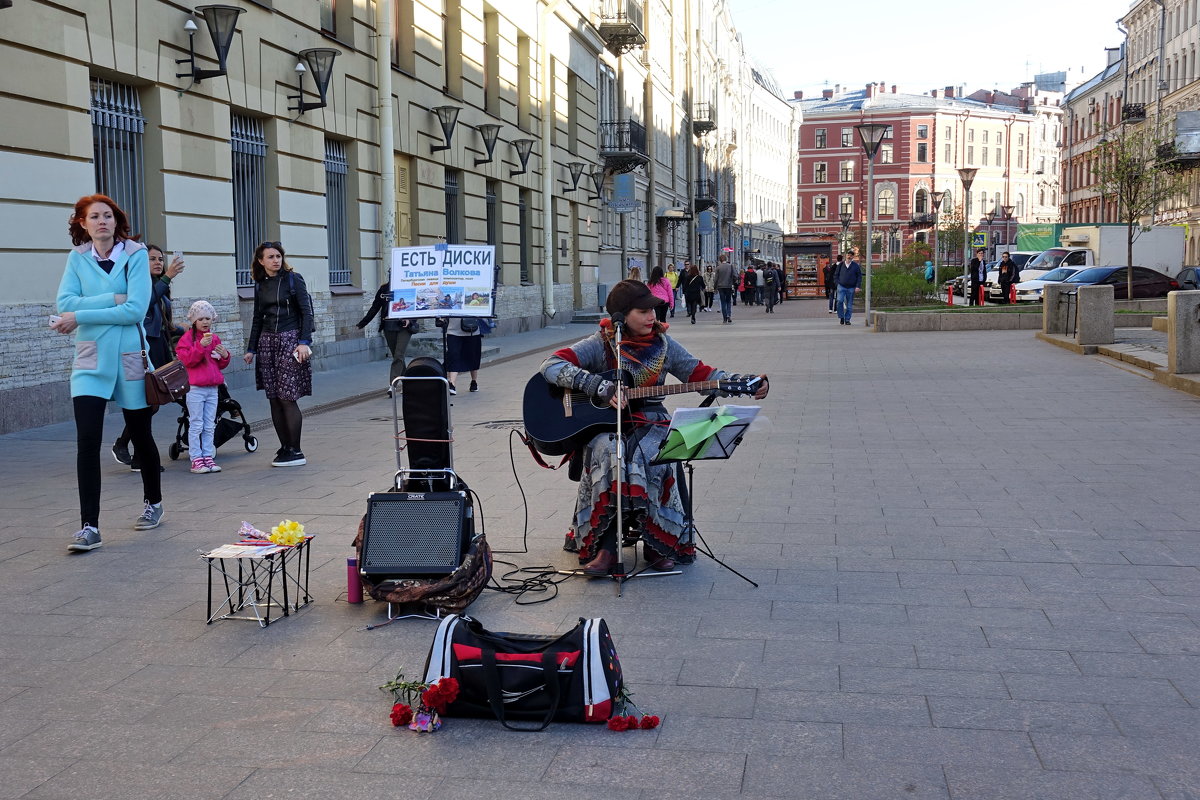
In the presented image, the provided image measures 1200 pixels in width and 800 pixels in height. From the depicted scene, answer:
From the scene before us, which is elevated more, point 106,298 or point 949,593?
point 106,298

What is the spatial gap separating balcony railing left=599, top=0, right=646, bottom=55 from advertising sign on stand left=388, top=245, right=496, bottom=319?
28853 millimetres

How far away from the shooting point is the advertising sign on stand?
9.02 m

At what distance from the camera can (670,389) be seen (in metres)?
6.02

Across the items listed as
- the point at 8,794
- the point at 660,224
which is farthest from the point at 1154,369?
the point at 660,224

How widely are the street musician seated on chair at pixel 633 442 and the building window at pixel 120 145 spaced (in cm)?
838

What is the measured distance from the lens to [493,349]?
21625 millimetres

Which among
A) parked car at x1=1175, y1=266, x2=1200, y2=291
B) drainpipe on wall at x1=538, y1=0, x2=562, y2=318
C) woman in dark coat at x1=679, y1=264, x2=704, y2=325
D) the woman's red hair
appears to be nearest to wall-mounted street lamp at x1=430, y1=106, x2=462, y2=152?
drainpipe on wall at x1=538, y1=0, x2=562, y2=318

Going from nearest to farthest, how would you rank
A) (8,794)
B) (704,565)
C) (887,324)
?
(8,794) < (704,565) < (887,324)

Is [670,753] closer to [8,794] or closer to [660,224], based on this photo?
[8,794]

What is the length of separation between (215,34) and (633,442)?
406 inches

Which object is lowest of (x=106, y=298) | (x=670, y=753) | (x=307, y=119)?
(x=670, y=753)

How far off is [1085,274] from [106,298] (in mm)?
33794

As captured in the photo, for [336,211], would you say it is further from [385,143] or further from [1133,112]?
[1133,112]

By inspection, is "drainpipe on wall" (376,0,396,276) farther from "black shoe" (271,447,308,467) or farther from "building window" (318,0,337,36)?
"black shoe" (271,447,308,467)
